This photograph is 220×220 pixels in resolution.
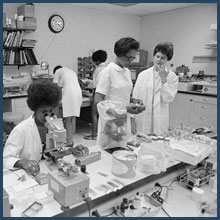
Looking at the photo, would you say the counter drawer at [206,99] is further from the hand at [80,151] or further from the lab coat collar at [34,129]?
the lab coat collar at [34,129]

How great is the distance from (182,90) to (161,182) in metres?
3.10

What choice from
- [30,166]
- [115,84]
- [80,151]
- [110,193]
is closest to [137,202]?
[110,193]

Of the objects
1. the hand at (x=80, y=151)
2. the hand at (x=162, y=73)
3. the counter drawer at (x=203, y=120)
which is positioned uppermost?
the hand at (x=162, y=73)

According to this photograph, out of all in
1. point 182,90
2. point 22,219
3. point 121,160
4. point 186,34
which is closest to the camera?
point 22,219

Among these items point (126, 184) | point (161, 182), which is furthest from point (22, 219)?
point (161, 182)

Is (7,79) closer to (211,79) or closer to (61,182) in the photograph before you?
(61,182)

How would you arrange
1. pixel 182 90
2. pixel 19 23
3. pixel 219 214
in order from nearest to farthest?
pixel 219 214, pixel 19 23, pixel 182 90

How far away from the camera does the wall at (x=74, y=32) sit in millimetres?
4117

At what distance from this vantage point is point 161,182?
4.48 feet

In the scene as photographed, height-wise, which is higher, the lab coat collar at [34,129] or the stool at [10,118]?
the lab coat collar at [34,129]

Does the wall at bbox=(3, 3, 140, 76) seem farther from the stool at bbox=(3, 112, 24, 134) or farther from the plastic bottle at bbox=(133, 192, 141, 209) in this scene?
the plastic bottle at bbox=(133, 192, 141, 209)

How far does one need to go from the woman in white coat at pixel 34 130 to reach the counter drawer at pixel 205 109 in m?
3.04

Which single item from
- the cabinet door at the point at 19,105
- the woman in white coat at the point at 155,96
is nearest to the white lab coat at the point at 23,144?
the woman in white coat at the point at 155,96

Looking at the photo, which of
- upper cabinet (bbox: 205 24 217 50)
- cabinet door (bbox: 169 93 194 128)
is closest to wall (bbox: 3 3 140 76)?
cabinet door (bbox: 169 93 194 128)
